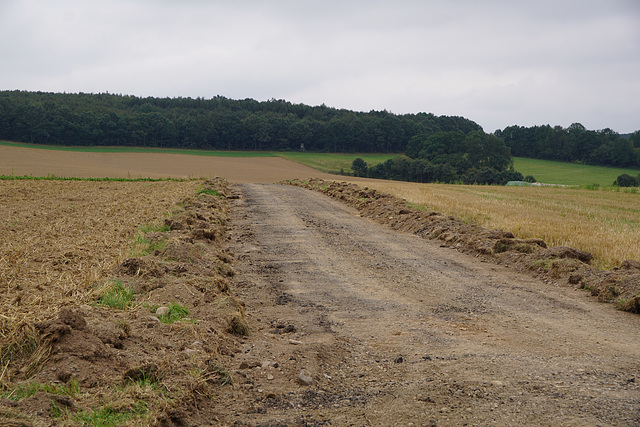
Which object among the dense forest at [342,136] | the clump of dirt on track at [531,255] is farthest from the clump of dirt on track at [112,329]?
the dense forest at [342,136]

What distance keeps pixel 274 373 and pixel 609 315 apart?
4998 mm

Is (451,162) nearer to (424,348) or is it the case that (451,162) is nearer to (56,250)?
(56,250)

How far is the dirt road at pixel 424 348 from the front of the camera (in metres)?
4.25

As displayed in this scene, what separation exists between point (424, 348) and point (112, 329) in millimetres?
3256

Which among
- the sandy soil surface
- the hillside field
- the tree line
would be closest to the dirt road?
the hillside field

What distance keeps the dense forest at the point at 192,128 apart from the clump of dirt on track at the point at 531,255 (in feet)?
298

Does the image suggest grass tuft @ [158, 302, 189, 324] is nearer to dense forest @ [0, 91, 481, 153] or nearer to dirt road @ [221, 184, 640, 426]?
dirt road @ [221, 184, 640, 426]

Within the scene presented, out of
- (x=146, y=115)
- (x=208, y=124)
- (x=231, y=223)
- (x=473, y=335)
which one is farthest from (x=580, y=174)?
(x=473, y=335)

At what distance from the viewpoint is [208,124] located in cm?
11131

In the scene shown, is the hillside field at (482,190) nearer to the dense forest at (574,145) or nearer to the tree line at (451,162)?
the dense forest at (574,145)

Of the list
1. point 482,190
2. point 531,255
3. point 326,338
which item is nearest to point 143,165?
point 482,190

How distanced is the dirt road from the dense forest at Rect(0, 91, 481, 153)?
9575 cm

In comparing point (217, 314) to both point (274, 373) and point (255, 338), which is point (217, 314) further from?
point (274, 373)

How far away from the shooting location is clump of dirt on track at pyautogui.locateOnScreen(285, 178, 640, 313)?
321 inches
